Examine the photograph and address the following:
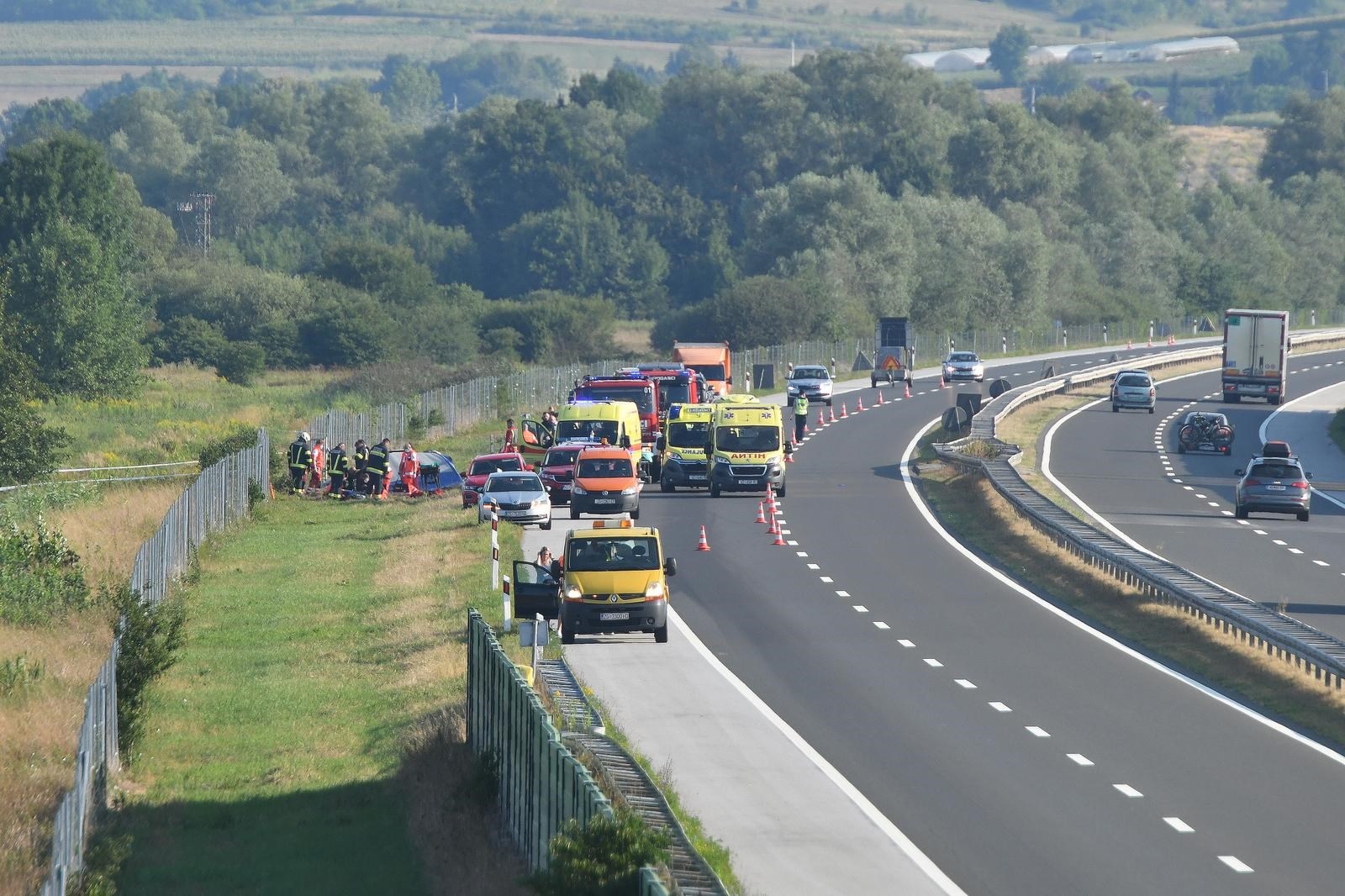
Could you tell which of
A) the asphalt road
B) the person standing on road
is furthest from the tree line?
the asphalt road

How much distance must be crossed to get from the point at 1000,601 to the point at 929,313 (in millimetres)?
92164

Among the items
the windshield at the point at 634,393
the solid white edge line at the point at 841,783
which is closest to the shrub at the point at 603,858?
the solid white edge line at the point at 841,783

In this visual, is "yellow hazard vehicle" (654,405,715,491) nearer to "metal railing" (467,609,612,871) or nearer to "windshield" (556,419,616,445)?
"windshield" (556,419,616,445)

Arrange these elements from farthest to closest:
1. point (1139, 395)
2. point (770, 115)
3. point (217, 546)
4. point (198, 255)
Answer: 1. point (770, 115)
2. point (198, 255)
3. point (1139, 395)
4. point (217, 546)

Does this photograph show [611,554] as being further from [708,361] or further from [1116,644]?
[708,361]

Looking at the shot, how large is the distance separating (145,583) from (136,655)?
14.0 ft

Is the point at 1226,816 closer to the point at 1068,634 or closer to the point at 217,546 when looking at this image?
the point at 1068,634

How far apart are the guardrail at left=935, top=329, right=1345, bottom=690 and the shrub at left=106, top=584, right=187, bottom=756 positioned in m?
15.0

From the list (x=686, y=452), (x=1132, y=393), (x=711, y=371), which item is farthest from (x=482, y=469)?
(x=1132, y=393)

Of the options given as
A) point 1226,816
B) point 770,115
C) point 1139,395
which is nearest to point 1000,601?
point 1226,816

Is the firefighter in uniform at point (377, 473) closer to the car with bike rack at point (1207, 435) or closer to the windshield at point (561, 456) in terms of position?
the windshield at point (561, 456)

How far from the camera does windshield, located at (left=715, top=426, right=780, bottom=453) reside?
49.6 m

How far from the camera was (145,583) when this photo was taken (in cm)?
3006

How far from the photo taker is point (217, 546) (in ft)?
139
